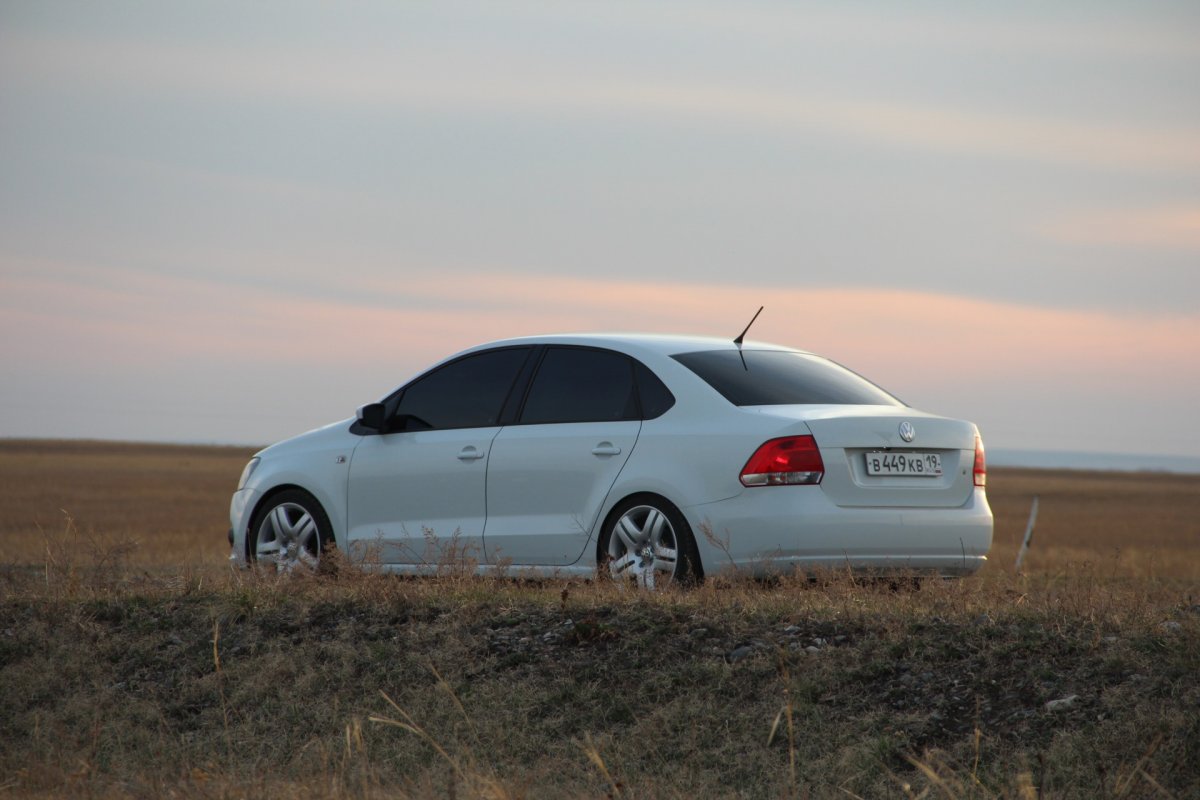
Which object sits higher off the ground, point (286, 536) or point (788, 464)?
point (788, 464)

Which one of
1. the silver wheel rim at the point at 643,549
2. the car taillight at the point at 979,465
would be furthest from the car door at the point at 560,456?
the car taillight at the point at 979,465

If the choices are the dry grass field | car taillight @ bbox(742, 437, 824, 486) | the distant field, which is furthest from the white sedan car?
the distant field

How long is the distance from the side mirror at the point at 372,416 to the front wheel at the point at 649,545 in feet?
6.71

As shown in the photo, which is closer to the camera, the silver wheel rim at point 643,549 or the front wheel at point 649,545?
the front wheel at point 649,545

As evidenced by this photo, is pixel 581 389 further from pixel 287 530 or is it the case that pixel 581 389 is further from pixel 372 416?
pixel 287 530

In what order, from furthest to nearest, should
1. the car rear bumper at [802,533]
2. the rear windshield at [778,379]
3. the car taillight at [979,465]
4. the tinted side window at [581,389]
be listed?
the tinted side window at [581,389], the car taillight at [979,465], the rear windshield at [778,379], the car rear bumper at [802,533]

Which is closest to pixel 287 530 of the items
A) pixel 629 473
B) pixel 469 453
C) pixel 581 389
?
pixel 469 453

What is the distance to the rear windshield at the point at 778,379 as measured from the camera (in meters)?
8.31

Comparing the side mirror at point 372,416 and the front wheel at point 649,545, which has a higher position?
the side mirror at point 372,416

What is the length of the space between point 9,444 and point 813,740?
9237 centimetres

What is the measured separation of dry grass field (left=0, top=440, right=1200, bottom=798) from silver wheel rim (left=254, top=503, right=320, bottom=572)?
0.88 meters

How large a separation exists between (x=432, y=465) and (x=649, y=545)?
180 cm

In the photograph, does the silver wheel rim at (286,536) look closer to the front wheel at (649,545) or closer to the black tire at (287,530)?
the black tire at (287,530)

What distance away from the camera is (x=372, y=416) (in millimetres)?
9625
